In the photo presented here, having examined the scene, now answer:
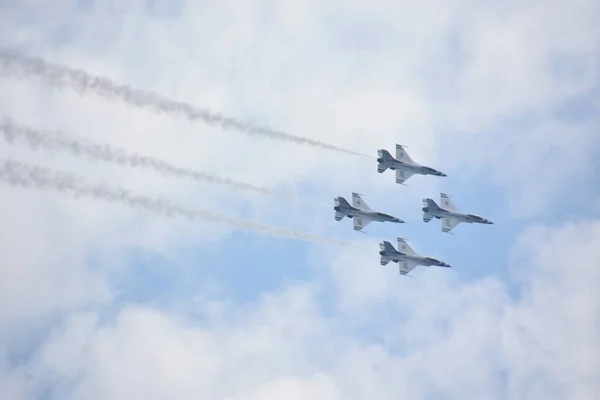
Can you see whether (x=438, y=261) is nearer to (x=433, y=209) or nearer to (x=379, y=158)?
(x=433, y=209)

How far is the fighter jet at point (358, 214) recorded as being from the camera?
A: 4104 inches

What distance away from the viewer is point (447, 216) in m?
109

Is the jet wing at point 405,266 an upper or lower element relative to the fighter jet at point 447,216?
lower

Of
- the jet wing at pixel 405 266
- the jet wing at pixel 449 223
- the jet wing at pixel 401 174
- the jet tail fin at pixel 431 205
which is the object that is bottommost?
the jet wing at pixel 405 266

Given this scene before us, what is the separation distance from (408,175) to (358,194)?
4754 mm

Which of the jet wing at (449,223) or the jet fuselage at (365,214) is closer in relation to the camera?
the jet fuselage at (365,214)

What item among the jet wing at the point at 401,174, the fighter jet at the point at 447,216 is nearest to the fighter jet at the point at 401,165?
the jet wing at the point at 401,174

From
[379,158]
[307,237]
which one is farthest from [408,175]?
[307,237]

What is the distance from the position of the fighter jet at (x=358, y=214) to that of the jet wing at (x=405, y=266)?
15.8ft

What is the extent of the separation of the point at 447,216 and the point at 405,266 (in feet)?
20.0

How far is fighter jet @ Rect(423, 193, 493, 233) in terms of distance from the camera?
10894 centimetres

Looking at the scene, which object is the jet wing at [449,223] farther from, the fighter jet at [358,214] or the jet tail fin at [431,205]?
the fighter jet at [358,214]

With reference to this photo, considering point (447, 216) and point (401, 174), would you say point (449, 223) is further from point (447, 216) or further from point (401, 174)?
point (401, 174)

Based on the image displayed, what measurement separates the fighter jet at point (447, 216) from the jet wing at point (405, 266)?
421cm
